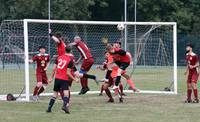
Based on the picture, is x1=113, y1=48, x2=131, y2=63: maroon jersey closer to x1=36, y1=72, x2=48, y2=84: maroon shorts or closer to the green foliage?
x1=36, y1=72, x2=48, y2=84: maroon shorts

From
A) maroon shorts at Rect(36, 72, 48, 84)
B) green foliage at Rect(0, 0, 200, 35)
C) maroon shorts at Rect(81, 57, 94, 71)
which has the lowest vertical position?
maroon shorts at Rect(36, 72, 48, 84)

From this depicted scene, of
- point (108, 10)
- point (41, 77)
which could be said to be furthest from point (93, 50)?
point (108, 10)

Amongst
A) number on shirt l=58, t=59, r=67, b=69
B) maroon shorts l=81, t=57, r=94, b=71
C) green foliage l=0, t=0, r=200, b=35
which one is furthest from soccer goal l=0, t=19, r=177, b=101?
green foliage l=0, t=0, r=200, b=35

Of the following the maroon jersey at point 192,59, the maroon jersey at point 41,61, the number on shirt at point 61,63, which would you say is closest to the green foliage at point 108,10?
the maroon jersey at point 41,61

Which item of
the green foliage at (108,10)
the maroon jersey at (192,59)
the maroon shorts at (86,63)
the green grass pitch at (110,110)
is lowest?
the green grass pitch at (110,110)

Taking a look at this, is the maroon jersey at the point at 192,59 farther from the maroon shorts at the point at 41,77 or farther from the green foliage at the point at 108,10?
the green foliage at the point at 108,10

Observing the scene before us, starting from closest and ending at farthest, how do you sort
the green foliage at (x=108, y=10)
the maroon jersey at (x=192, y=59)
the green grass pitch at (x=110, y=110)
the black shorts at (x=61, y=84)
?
1. the green grass pitch at (x=110, y=110)
2. the black shorts at (x=61, y=84)
3. the maroon jersey at (x=192, y=59)
4. the green foliage at (x=108, y=10)

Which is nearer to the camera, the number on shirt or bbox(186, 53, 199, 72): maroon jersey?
the number on shirt

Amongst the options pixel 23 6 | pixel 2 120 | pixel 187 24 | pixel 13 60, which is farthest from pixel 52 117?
pixel 187 24

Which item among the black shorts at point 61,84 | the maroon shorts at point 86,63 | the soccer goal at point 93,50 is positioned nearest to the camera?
the black shorts at point 61,84

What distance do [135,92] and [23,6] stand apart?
30410mm

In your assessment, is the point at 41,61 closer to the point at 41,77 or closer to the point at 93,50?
the point at 41,77

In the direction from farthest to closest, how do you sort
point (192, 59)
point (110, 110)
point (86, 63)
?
1. point (86, 63)
2. point (192, 59)
3. point (110, 110)

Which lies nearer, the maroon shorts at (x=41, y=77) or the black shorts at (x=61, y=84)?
the black shorts at (x=61, y=84)
